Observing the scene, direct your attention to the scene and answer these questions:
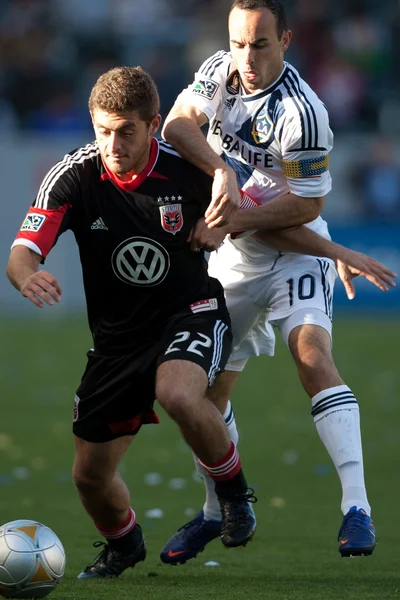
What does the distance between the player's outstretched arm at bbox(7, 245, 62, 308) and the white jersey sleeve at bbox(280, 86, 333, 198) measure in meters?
1.49

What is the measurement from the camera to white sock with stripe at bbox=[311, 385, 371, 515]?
582 cm

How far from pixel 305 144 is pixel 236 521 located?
195 cm

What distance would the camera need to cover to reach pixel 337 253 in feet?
20.4

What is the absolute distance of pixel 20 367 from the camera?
15148 mm

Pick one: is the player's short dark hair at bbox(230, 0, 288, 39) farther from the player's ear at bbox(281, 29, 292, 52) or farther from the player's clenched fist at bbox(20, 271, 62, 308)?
the player's clenched fist at bbox(20, 271, 62, 308)

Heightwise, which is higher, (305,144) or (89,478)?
(305,144)

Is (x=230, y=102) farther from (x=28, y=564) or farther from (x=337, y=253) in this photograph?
(x=28, y=564)

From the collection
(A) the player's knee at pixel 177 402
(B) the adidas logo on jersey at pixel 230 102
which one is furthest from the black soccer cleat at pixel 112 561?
(B) the adidas logo on jersey at pixel 230 102

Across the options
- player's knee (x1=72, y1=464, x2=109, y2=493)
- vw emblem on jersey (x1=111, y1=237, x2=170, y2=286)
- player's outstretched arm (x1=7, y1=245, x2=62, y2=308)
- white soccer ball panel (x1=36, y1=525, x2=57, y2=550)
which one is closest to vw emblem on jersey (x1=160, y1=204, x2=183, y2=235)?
vw emblem on jersey (x1=111, y1=237, x2=170, y2=286)

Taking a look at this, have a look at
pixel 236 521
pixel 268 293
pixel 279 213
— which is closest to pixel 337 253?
pixel 279 213

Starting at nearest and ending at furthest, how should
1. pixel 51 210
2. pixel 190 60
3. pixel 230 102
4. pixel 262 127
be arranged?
pixel 51 210 < pixel 262 127 < pixel 230 102 < pixel 190 60

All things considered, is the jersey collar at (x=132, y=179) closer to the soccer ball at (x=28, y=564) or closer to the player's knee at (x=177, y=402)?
the player's knee at (x=177, y=402)

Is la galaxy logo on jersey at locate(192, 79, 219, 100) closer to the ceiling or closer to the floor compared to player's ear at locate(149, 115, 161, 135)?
closer to the ceiling

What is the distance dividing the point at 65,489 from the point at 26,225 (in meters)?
3.51
